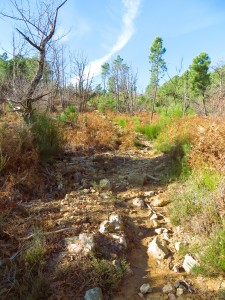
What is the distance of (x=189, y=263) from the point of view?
2.41 m

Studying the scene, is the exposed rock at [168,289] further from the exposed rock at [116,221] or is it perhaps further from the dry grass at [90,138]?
the dry grass at [90,138]

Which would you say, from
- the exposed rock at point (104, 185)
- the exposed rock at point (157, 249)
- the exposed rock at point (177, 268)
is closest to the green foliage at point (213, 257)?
the exposed rock at point (177, 268)

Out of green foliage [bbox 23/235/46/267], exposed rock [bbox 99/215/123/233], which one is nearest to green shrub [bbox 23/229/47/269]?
green foliage [bbox 23/235/46/267]

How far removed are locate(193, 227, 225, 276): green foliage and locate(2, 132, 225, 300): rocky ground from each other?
73 millimetres

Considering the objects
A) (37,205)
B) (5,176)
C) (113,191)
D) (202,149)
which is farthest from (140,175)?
(5,176)

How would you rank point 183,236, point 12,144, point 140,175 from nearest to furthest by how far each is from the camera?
1. point 183,236
2. point 12,144
3. point 140,175

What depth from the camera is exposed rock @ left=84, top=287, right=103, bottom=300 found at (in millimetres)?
2068

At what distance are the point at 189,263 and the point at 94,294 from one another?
3.11 feet

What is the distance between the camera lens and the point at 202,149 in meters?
4.13

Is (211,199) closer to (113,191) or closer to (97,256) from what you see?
(97,256)

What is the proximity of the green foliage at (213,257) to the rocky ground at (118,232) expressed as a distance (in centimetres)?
7

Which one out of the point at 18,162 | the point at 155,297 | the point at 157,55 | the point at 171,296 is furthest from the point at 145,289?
the point at 157,55

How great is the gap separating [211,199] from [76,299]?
5.74ft

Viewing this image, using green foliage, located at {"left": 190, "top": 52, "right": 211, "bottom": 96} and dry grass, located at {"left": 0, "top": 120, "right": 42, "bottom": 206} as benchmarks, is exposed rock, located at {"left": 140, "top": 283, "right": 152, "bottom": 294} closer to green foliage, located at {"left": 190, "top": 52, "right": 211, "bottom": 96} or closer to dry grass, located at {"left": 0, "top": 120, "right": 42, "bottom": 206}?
dry grass, located at {"left": 0, "top": 120, "right": 42, "bottom": 206}
